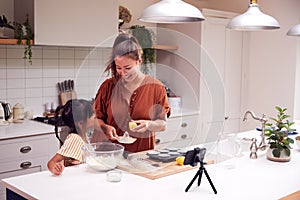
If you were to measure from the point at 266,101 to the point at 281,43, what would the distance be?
696 millimetres

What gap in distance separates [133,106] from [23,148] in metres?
1.05

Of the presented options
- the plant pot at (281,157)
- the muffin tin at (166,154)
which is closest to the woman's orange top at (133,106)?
the muffin tin at (166,154)

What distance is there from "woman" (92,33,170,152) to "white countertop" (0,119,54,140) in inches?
29.4

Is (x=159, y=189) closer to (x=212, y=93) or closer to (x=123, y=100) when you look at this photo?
(x=123, y=100)

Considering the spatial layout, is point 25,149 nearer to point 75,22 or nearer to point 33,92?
point 33,92

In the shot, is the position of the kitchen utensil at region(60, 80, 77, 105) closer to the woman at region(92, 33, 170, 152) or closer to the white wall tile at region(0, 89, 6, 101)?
the white wall tile at region(0, 89, 6, 101)

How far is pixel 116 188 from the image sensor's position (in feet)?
5.33

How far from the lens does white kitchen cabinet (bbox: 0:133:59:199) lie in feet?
9.02

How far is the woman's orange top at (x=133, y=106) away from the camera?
7.48ft

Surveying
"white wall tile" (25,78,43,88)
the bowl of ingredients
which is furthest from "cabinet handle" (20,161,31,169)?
the bowl of ingredients

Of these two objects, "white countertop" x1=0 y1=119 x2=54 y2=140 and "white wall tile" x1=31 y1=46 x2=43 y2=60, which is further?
"white wall tile" x1=31 y1=46 x2=43 y2=60

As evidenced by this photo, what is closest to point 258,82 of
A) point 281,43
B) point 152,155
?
point 281,43

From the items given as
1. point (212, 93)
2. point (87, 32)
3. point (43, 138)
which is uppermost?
point (87, 32)

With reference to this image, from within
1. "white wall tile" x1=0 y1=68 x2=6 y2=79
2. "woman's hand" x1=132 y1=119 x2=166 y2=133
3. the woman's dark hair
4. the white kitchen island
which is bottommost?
the white kitchen island
